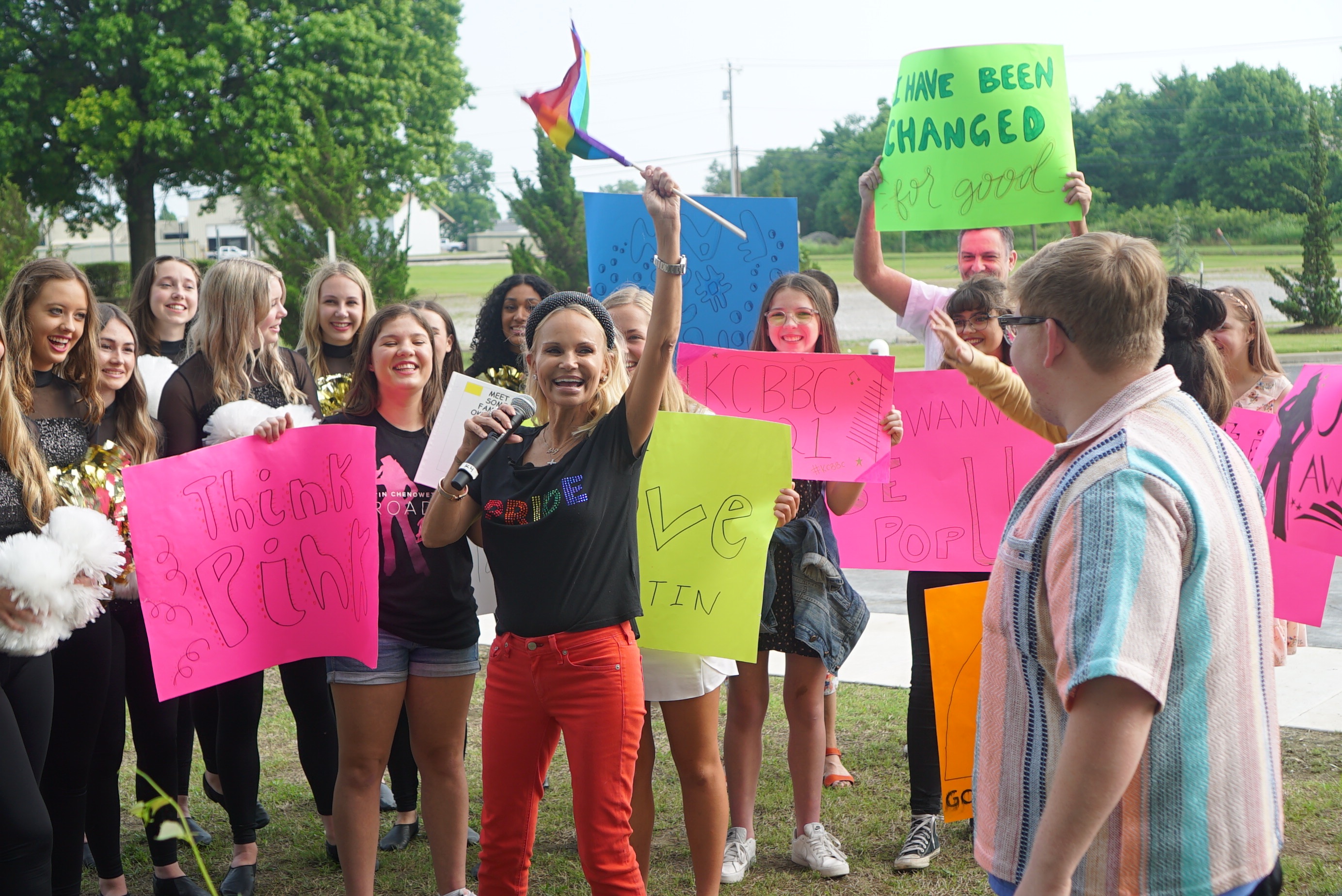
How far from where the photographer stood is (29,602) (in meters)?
2.75

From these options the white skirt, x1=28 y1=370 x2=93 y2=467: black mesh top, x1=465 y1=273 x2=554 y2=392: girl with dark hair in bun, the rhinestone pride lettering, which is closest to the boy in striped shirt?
the rhinestone pride lettering

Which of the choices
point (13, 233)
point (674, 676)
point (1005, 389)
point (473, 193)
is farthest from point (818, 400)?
point (473, 193)

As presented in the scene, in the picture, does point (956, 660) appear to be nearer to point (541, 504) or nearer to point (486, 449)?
point (541, 504)

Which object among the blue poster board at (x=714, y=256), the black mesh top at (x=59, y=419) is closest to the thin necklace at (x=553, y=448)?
the black mesh top at (x=59, y=419)

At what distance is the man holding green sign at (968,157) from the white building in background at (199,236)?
4190cm

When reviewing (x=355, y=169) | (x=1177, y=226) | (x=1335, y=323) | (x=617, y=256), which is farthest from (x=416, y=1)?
(x=617, y=256)

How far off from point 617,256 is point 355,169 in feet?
66.1

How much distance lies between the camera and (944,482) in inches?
159

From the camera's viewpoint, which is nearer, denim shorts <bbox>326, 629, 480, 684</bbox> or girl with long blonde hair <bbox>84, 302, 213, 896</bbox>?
denim shorts <bbox>326, 629, 480, 684</bbox>

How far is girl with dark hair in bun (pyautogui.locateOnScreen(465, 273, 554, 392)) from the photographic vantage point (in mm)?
4578

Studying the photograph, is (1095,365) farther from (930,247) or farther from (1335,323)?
(930,247)

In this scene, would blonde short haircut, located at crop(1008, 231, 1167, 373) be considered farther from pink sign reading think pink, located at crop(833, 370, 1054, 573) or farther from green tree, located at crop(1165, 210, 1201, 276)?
green tree, located at crop(1165, 210, 1201, 276)

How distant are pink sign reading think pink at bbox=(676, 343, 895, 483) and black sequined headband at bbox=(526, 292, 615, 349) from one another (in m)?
0.88

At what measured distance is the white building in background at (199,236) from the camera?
194ft
